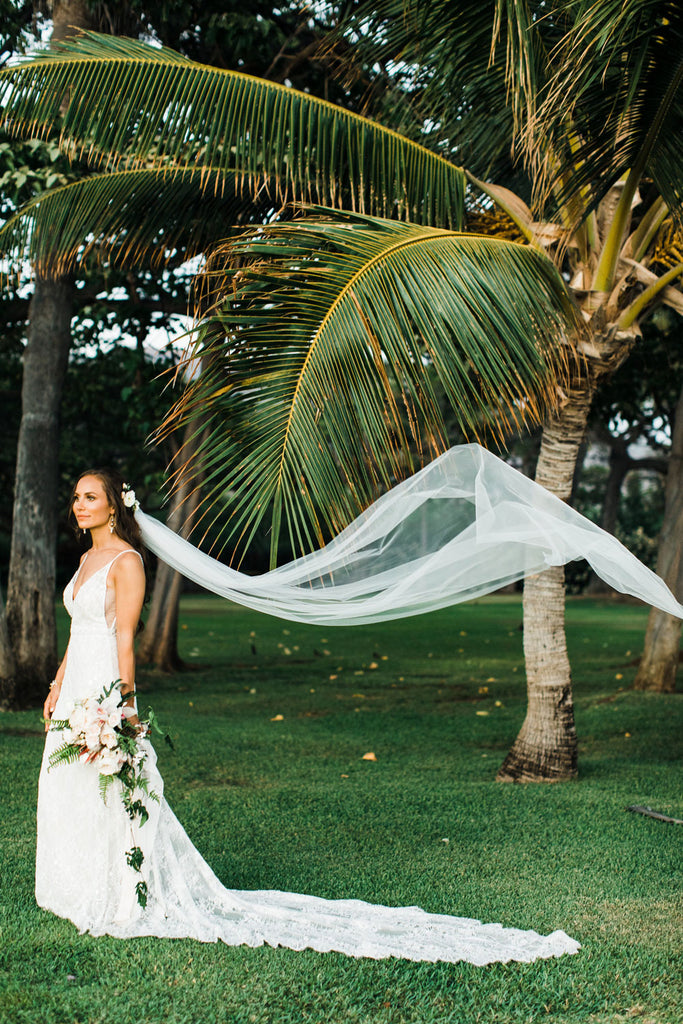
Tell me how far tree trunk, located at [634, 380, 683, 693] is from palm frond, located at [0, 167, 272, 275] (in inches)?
267

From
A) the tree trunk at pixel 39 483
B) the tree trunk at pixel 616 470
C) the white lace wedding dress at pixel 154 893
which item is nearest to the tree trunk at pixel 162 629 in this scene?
the tree trunk at pixel 39 483

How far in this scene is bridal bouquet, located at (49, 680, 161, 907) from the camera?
14.6ft

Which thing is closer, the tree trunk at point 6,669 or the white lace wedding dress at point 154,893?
the white lace wedding dress at point 154,893

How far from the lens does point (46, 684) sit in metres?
10.6

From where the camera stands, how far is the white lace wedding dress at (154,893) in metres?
4.39

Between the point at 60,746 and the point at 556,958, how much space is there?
2.43 meters

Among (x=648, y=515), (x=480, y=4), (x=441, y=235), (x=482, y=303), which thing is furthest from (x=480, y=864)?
(x=648, y=515)

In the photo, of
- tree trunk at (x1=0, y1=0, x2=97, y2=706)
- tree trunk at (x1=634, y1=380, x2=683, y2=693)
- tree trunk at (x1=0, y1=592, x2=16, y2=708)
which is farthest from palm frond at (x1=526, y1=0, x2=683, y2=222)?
tree trunk at (x1=0, y1=592, x2=16, y2=708)

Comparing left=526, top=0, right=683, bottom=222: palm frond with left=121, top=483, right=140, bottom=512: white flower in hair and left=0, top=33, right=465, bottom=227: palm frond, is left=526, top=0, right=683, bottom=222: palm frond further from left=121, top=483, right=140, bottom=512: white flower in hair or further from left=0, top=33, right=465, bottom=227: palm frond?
left=121, top=483, right=140, bottom=512: white flower in hair

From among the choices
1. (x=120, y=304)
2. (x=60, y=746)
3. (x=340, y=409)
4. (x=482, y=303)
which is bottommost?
(x=60, y=746)

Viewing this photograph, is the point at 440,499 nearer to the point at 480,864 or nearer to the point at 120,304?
the point at 480,864

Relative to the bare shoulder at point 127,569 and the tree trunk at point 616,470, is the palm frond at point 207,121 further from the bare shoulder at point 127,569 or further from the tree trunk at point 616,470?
the tree trunk at point 616,470

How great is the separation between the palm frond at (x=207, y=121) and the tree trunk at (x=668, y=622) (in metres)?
6.45

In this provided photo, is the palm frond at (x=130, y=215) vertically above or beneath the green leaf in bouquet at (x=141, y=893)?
above
